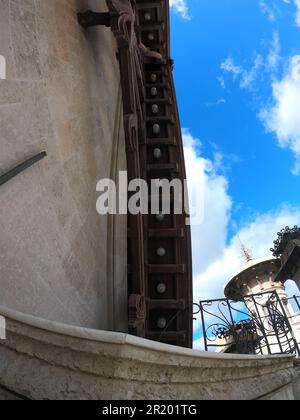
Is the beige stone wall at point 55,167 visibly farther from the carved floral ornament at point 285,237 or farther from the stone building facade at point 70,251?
the carved floral ornament at point 285,237

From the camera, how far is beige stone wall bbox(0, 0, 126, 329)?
1963 millimetres

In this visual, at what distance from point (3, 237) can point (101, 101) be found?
2.72m

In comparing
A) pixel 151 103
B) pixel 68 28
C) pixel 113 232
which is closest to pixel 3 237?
pixel 113 232

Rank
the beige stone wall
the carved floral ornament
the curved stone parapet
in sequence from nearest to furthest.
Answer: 1. the curved stone parapet
2. the beige stone wall
3. the carved floral ornament

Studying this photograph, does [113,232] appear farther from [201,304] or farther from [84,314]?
[201,304]

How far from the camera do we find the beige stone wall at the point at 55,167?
1.96 metres

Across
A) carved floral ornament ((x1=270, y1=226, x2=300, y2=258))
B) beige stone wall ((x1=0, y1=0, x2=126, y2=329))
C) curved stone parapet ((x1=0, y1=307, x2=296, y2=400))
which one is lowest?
curved stone parapet ((x1=0, y1=307, x2=296, y2=400))

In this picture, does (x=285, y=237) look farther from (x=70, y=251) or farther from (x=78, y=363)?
(x=78, y=363)

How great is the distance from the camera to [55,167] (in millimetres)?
2574

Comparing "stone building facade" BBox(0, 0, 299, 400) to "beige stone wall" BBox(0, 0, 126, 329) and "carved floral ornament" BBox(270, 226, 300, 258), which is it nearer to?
"beige stone wall" BBox(0, 0, 126, 329)

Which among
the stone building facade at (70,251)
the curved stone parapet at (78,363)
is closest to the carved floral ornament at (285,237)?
the stone building facade at (70,251)

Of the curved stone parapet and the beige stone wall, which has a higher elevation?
the beige stone wall

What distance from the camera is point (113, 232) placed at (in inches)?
148

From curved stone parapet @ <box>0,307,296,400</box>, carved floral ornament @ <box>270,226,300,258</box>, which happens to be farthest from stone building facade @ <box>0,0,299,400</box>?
carved floral ornament @ <box>270,226,300,258</box>
